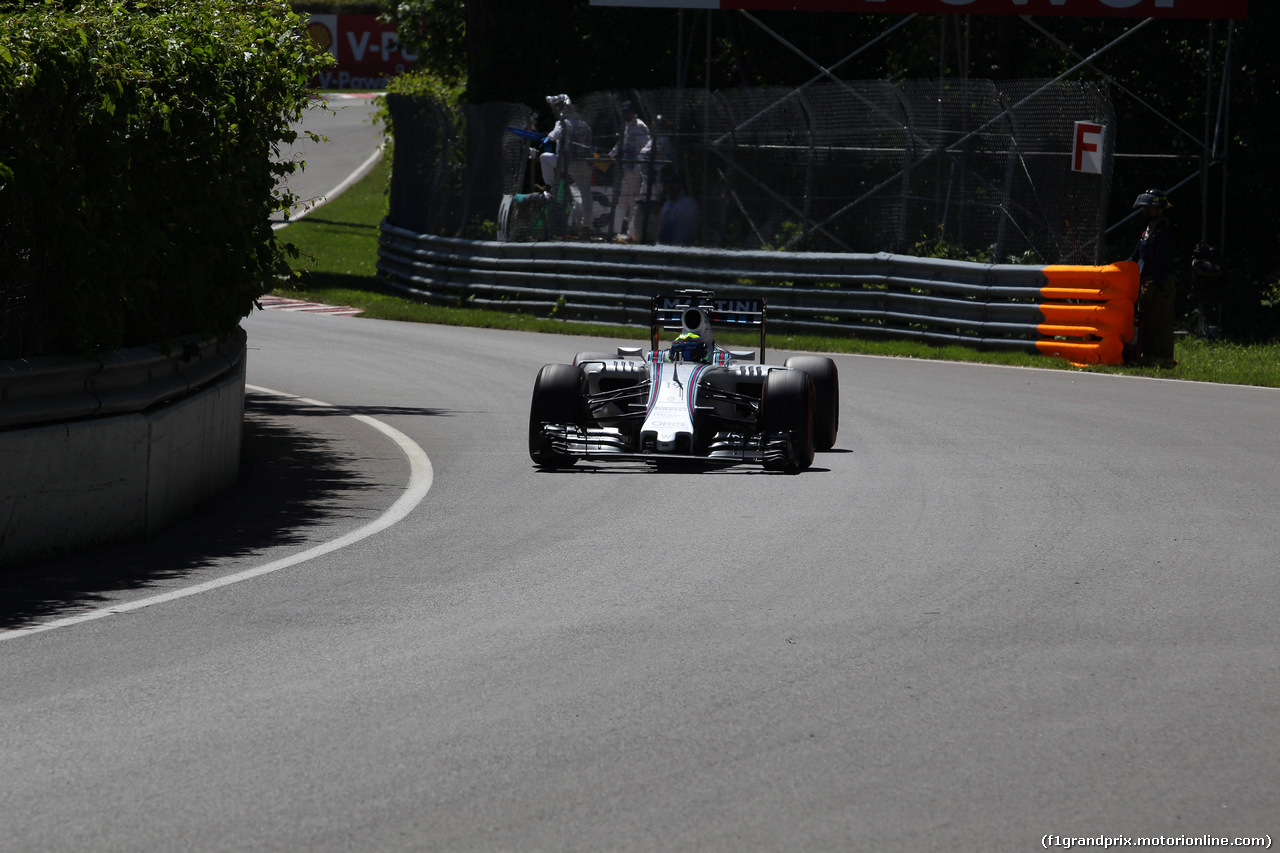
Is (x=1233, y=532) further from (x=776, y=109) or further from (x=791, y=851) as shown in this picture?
(x=776, y=109)

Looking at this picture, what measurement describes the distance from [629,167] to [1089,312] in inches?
296

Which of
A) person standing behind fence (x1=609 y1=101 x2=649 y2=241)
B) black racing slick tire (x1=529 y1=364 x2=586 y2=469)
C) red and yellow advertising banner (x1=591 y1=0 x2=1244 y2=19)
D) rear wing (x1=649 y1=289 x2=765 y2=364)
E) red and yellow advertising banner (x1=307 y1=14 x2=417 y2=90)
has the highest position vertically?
red and yellow advertising banner (x1=307 y1=14 x2=417 y2=90)

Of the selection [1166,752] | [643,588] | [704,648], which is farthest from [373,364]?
[1166,752]

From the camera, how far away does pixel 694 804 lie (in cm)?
438

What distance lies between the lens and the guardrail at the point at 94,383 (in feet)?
24.7

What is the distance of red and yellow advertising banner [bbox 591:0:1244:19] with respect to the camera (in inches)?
780

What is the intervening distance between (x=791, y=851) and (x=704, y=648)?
76.4 inches

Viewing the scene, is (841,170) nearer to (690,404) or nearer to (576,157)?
(576,157)

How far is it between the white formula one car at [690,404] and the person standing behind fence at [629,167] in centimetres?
1131

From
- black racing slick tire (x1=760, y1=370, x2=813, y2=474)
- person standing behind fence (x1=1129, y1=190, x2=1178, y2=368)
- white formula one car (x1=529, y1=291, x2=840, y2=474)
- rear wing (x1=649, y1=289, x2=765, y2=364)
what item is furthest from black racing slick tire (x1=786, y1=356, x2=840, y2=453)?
person standing behind fence (x1=1129, y1=190, x2=1178, y2=368)

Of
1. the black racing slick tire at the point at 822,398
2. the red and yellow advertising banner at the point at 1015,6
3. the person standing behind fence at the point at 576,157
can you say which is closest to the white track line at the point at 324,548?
the black racing slick tire at the point at 822,398

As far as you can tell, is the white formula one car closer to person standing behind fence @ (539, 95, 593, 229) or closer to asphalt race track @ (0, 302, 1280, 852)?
asphalt race track @ (0, 302, 1280, 852)

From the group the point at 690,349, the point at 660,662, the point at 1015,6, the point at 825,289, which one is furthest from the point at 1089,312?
the point at 660,662

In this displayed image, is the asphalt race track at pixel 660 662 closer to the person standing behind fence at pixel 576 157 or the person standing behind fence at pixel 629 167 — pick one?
the person standing behind fence at pixel 629 167
